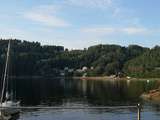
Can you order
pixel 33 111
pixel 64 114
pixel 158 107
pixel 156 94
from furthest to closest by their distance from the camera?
1. pixel 156 94
2. pixel 158 107
3. pixel 33 111
4. pixel 64 114

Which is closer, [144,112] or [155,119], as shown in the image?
[155,119]

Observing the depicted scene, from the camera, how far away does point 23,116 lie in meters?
66.9

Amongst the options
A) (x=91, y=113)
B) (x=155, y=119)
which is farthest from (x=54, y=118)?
(x=155, y=119)

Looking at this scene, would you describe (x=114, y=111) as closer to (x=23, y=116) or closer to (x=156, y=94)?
(x=23, y=116)

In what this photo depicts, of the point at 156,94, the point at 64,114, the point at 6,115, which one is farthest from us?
the point at 156,94

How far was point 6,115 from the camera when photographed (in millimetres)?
59000

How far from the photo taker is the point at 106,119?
2442 inches

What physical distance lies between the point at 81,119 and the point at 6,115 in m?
11.4

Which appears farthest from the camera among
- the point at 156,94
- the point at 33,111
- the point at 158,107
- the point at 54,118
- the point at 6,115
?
the point at 156,94

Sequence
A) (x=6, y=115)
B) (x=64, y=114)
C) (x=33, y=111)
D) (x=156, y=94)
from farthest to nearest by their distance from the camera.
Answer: (x=156, y=94)
(x=33, y=111)
(x=64, y=114)
(x=6, y=115)

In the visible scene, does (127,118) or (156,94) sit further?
(156,94)

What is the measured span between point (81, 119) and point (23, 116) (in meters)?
10.7

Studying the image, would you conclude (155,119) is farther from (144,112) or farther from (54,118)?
(54,118)

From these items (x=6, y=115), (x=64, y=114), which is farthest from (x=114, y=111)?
(x=6, y=115)
